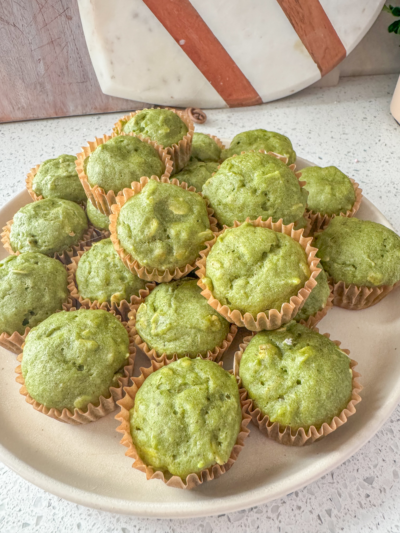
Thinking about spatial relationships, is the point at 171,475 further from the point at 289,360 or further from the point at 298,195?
the point at 298,195

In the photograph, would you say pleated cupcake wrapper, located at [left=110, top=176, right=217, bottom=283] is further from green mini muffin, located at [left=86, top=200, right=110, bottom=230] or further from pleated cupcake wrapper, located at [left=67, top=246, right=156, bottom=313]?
green mini muffin, located at [left=86, top=200, right=110, bottom=230]

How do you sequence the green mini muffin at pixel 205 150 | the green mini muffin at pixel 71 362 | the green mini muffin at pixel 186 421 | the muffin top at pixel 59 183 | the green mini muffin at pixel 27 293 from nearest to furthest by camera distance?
1. the green mini muffin at pixel 186 421
2. the green mini muffin at pixel 71 362
3. the green mini muffin at pixel 27 293
4. the muffin top at pixel 59 183
5. the green mini muffin at pixel 205 150

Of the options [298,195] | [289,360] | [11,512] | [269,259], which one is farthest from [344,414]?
[11,512]

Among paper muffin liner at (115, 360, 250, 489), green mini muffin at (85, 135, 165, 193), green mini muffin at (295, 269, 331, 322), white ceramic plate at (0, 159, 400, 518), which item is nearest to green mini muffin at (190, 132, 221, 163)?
green mini muffin at (85, 135, 165, 193)

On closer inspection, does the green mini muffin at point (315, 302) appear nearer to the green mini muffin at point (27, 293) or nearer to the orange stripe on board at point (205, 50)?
the green mini muffin at point (27, 293)

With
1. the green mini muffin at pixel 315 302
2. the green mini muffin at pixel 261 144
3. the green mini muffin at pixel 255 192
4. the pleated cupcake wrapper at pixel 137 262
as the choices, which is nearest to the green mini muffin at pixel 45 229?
the pleated cupcake wrapper at pixel 137 262

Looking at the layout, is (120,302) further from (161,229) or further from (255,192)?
(255,192)

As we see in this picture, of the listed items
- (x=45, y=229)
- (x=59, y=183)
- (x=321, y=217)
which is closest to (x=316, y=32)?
(x=321, y=217)
